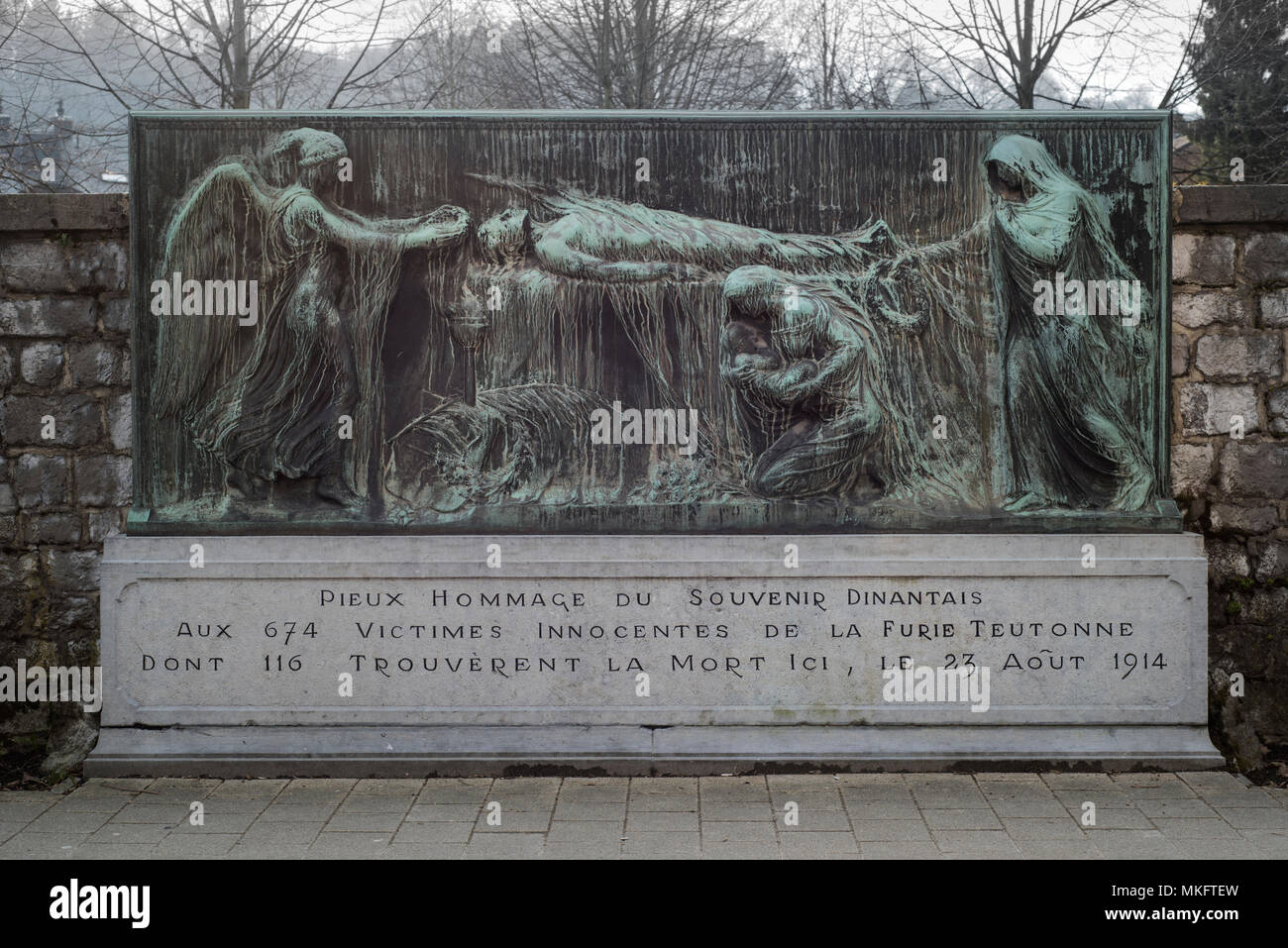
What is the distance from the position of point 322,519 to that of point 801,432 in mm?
2320

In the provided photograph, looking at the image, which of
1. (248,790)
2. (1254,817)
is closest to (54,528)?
(248,790)

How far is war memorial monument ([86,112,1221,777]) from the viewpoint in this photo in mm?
5414

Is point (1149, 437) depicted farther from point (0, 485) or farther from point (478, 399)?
point (0, 485)

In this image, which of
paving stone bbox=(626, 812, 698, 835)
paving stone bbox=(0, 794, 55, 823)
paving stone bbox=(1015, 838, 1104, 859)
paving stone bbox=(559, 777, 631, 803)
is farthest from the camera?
paving stone bbox=(559, 777, 631, 803)

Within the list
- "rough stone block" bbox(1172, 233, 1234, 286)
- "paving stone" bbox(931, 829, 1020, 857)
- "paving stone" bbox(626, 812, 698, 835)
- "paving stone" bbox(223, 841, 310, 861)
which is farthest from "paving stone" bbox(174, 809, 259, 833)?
"rough stone block" bbox(1172, 233, 1234, 286)

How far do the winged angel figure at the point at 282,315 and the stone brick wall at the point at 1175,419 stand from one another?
16.7 inches

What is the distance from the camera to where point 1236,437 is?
5.65 meters

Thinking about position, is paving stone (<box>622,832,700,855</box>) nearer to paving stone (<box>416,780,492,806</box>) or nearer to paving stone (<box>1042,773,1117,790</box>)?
paving stone (<box>416,780,492,806</box>)

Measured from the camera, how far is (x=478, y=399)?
18.1ft

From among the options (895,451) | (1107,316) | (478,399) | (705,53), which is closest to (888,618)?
(895,451)

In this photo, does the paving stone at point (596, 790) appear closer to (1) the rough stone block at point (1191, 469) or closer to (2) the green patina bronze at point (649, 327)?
(2) the green patina bronze at point (649, 327)

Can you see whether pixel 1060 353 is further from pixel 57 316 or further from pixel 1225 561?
pixel 57 316

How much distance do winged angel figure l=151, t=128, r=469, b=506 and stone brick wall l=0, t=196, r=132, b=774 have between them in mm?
384

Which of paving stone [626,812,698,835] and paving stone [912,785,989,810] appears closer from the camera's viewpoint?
paving stone [626,812,698,835]
